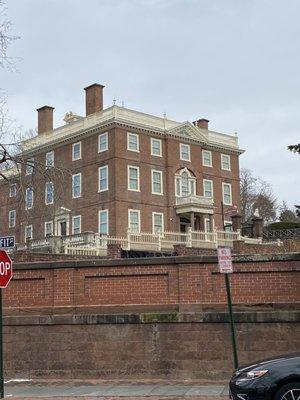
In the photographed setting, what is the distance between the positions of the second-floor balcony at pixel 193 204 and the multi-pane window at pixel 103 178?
6961mm

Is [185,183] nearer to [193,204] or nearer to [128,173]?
[193,204]

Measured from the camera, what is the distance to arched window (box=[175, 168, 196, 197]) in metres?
53.1

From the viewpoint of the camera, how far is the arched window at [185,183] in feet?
174

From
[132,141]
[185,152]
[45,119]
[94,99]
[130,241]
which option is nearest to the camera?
[130,241]

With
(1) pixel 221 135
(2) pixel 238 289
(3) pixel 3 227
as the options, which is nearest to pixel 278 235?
(1) pixel 221 135

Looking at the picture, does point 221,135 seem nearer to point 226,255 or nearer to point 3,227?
point 3,227

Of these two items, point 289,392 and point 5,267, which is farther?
point 5,267

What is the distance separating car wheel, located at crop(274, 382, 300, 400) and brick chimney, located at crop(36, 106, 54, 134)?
5182 centimetres

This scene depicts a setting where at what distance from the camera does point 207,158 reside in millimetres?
56844

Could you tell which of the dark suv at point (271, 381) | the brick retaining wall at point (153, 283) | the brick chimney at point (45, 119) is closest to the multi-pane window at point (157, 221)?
the brick chimney at point (45, 119)

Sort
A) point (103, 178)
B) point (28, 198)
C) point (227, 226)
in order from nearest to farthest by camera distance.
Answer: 1. point (28, 198)
2. point (103, 178)
3. point (227, 226)

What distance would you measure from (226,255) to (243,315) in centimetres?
223

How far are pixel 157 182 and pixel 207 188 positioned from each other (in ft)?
20.9

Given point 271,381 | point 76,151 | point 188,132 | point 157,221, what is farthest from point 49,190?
point 271,381
